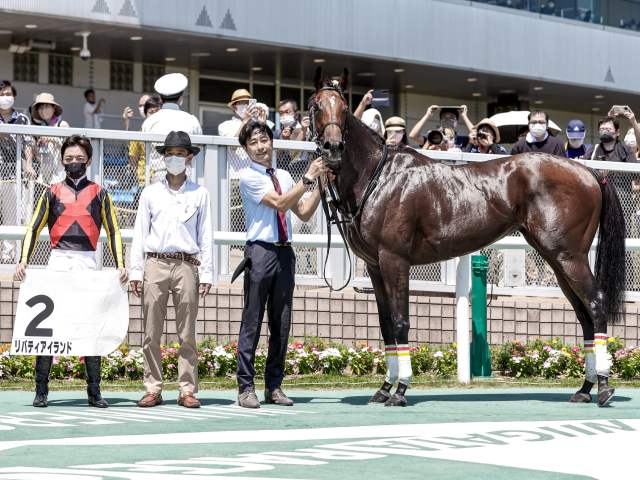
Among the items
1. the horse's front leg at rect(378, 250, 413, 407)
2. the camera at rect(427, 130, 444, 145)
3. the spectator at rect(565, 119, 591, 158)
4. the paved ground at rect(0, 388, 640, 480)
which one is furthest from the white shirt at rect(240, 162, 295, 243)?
the camera at rect(427, 130, 444, 145)

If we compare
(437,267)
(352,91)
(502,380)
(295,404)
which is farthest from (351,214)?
(352,91)

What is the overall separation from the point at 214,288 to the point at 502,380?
272 centimetres

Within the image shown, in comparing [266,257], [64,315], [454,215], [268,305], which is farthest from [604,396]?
[64,315]

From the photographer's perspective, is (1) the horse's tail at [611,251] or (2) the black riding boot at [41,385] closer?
(2) the black riding boot at [41,385]

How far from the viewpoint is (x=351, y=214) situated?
9.77 meters

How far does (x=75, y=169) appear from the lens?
942 centimetres

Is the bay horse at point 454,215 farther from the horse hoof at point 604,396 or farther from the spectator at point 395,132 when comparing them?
the spectator at point 395,132

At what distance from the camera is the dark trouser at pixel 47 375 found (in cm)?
924

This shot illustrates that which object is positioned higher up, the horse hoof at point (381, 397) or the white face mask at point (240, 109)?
the white face mask at point (240, 109)

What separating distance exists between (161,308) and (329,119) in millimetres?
1762

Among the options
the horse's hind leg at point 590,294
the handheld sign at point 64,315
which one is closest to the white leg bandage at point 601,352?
the horse's hind leg at point 590,294

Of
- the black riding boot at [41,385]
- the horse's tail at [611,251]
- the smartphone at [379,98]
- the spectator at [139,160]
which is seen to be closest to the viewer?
the black riding boot at [41,385]

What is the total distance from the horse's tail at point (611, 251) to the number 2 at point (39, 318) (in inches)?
159

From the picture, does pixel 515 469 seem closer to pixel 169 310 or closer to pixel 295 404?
pixel 295 404
